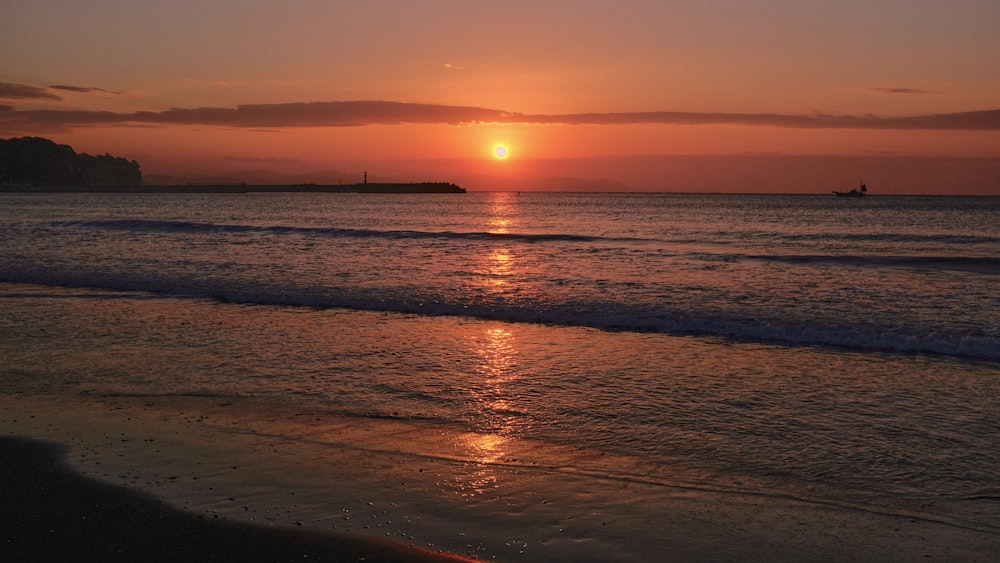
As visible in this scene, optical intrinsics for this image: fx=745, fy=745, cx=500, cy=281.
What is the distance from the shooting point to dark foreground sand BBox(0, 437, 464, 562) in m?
5.12

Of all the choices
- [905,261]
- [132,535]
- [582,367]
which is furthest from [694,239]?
[132,535]

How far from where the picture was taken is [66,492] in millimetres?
6211

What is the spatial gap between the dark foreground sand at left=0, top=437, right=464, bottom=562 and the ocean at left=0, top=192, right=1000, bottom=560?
1.04 meters

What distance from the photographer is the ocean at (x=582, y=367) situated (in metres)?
6.82

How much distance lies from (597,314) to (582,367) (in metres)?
5.35

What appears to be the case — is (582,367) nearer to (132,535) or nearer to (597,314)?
(597,314)

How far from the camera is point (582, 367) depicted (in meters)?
11.6

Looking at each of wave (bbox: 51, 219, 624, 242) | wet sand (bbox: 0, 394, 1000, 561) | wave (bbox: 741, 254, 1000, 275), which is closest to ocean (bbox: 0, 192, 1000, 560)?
wet sand (bbox: 0, 394, 1000, 561)

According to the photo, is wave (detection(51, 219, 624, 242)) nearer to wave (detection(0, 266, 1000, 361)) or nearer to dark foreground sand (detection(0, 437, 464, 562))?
wave (detection(0, 266, 1000, 361))

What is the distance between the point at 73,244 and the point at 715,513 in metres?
36.5

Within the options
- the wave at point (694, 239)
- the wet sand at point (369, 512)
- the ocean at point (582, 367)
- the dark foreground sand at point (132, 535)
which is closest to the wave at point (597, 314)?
the ocean at point (582, 367)

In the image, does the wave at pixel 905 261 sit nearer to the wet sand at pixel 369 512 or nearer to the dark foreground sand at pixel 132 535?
the wet sand at pixel 369 512

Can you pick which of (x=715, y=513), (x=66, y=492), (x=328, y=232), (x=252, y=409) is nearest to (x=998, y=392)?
(x=715, y=513)

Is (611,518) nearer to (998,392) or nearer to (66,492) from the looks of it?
(66,492)
